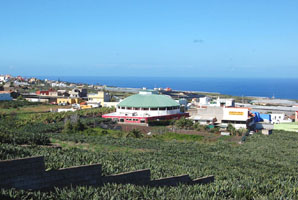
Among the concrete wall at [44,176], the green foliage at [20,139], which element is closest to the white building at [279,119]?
the green foliage at [20,139]

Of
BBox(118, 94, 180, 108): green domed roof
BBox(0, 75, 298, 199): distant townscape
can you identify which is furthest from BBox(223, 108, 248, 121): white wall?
BBox(118, 94, 180, 108): green domed roof

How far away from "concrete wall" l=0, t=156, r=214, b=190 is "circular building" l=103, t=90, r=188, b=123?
43.1m

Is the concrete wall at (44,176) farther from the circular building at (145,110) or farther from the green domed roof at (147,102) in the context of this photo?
the green domed roof at (147,102)

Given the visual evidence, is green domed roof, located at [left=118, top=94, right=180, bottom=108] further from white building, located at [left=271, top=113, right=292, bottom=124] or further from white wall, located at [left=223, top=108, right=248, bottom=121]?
white building, located at [left=271, top=113, right=292, bottom=124]

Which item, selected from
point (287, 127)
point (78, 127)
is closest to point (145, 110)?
→ point (78, 127)

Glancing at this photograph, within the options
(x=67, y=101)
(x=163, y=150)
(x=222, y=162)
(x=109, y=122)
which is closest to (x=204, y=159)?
(x=222, y=162)

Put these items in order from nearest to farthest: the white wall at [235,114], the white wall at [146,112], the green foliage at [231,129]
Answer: the green foliage at [231,129], the white wall at [235,114], the white wall at [146,112]

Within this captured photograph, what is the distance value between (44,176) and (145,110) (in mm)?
48099

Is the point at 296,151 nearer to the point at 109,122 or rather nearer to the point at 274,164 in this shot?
the point at 274,164

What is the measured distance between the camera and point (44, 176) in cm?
1098

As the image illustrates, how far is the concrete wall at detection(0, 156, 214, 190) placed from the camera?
34.0ft

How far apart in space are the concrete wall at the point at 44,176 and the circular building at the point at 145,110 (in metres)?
43.1

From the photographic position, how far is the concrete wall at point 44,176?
10359 mm

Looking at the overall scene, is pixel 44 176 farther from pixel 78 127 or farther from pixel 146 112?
pixel 146 112
